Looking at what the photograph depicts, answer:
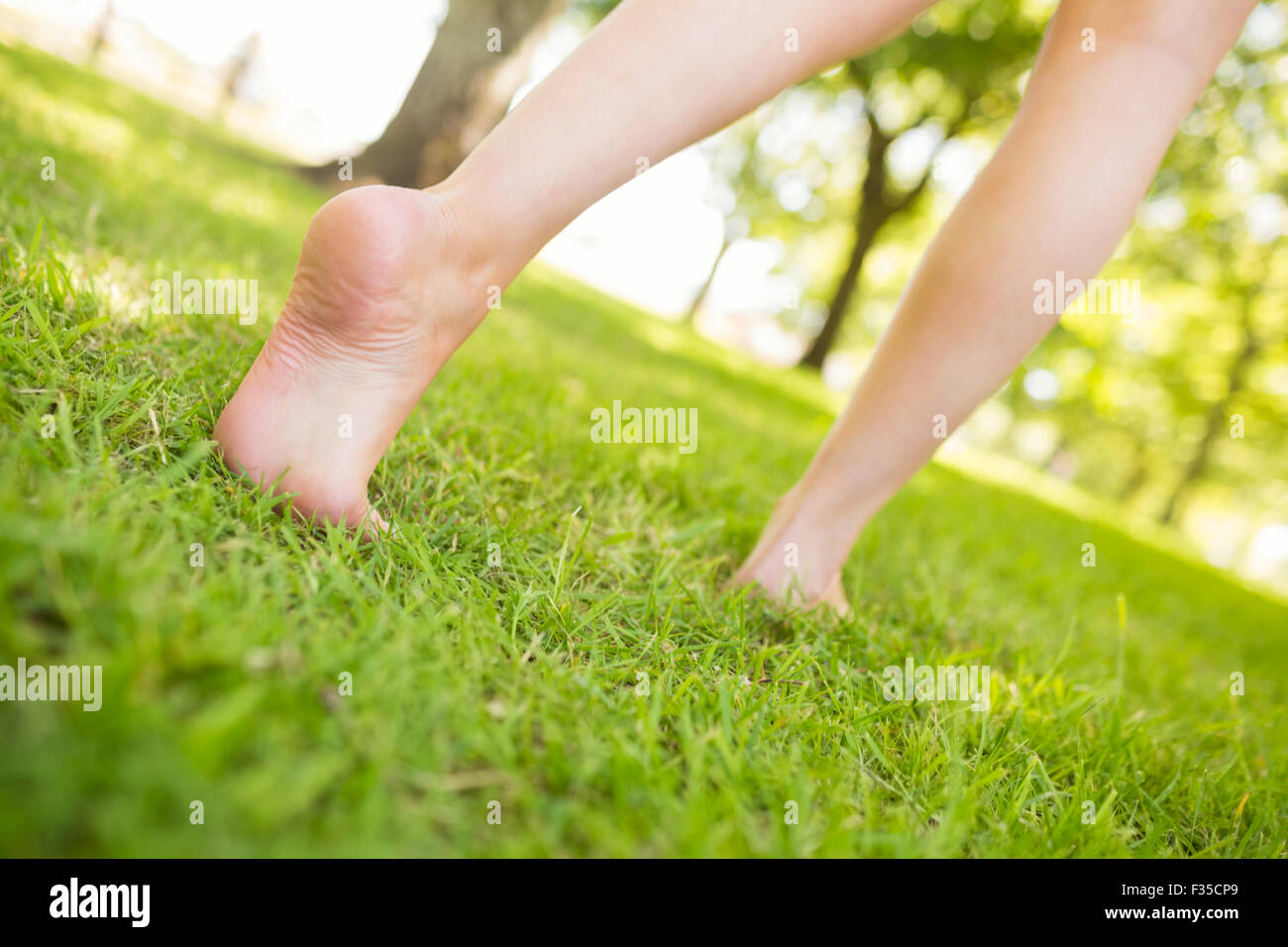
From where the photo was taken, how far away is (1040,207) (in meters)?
1.22

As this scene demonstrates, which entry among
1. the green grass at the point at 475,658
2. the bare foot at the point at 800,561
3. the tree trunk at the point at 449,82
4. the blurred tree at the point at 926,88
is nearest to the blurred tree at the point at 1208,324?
the blurred tree at the point at 926,88

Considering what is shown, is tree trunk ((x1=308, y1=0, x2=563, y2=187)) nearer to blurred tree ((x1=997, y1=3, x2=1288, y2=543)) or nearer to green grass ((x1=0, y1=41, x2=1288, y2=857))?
green grass ((x1=0, y1=41, x2=1288, y2=857))

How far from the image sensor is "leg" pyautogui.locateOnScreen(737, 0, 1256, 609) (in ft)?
3.99

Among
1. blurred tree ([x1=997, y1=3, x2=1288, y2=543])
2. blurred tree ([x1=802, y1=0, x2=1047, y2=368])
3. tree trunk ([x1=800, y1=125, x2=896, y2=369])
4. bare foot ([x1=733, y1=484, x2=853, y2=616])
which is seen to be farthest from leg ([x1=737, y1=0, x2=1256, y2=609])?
tree trunk ([x1=800, y1=125, x2=896, y2=369])

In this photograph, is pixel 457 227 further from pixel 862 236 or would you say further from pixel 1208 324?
pixel 1208 324

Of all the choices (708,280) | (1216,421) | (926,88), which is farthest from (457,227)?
(708,280)

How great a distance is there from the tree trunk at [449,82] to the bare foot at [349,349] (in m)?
4.62

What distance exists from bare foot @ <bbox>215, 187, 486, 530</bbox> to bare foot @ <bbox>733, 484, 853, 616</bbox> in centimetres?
74

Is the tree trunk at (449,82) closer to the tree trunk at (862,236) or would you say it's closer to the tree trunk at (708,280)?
the tree trunk at (862,236)

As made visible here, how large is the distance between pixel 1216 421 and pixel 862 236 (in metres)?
9.01

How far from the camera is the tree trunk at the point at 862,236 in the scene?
10930 mm

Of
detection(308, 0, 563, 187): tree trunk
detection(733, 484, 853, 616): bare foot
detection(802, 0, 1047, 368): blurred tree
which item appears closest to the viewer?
detection(733, 484, 853, 616): bare foot
